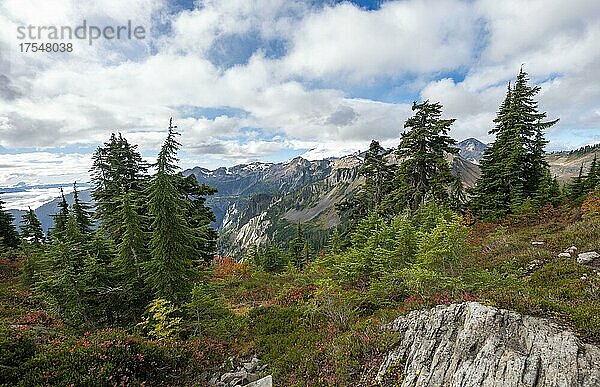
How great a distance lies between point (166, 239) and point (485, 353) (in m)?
14.4

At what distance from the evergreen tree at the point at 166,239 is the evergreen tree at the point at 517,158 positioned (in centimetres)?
2647

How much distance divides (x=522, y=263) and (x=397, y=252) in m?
6.51

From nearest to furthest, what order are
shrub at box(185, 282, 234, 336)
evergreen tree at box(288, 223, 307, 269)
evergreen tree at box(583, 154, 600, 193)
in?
shrub at box(185, 282, 234, 336) < evergreen tree at box(583, 154, 600, 193) < evergreen tree at box(288, 223, 307, 269)

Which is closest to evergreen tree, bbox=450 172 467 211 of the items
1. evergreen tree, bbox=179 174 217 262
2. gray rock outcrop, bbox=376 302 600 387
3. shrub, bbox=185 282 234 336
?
gray rock outcrop, bbox=376 302 600 387

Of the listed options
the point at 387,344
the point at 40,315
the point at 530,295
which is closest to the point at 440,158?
the point at 530,295

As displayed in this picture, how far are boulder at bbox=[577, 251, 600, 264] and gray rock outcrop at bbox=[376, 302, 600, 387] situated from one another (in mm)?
7699

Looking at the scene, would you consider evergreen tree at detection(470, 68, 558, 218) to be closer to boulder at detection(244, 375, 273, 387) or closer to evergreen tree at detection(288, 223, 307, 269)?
boulder at detection(244, 375, 273, 387)

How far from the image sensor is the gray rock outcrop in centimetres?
698

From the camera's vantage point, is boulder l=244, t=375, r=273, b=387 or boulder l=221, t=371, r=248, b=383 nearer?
boulder l=244, t=375, r=273, b=387

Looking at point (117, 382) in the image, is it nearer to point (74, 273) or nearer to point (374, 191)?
point (74, 273)

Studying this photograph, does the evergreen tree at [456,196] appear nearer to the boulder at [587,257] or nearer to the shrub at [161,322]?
the boulder at [587,257]

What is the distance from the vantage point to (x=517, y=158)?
26.8 m

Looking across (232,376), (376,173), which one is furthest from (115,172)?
(376,173)

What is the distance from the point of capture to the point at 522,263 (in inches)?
607
